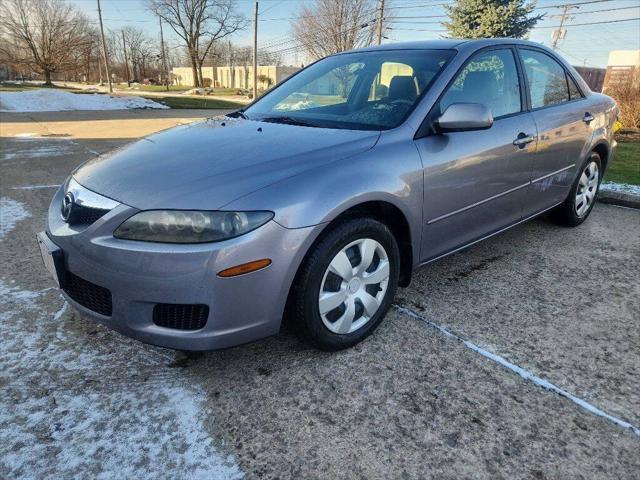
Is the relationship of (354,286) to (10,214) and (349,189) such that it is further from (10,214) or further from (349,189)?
(10,214)

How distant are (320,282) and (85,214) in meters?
1.11

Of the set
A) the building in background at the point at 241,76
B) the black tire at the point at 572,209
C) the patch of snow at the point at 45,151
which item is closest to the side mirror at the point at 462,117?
the black tire at the point at 572,209

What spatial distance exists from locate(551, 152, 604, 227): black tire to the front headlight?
3227 mm

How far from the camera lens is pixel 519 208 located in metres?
3.29

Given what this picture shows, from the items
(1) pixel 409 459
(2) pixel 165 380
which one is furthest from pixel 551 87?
(2) pixel 165 380

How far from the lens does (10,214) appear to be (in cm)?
441

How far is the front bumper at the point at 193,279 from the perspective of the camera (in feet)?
5.93

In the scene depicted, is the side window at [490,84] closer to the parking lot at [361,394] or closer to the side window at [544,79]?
the side window at [544,79]

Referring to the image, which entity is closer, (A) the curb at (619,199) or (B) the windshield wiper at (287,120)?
(B) the windshield wiper at (287,120)

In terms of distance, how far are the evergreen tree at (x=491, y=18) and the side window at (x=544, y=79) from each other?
18.8 meters

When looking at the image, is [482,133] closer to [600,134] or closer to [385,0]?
[600,134]

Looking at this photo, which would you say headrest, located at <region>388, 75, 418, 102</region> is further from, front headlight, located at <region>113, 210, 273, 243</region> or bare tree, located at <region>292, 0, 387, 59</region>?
bare tree, located at <region>292, 0, 387, 59</region>

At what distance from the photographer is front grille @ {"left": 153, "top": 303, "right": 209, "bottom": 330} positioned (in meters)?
1.88

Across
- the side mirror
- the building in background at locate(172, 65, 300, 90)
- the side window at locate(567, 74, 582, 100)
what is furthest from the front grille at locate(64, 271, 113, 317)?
the building in background at locate(172, 65, 300, 90)
